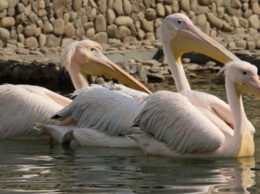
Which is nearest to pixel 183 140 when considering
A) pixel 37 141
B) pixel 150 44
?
pixel 37 141

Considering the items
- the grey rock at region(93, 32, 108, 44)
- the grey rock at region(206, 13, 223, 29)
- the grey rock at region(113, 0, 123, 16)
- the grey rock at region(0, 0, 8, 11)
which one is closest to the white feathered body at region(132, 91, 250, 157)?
the grey rock at region(0, 0, 8, 11)

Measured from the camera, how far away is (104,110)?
9086 millimetres

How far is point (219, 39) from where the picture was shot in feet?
57.4

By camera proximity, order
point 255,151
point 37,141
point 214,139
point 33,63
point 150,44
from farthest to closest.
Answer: point 150,44
point 33,63
point 37,141
point 255,151
point 214,139

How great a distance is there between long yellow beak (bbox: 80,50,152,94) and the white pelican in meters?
1.48

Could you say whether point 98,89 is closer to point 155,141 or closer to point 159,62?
point 155,141

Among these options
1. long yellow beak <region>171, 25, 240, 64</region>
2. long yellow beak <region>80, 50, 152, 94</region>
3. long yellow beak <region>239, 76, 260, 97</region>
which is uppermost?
long yellow beak <region>171, 25, 240, 64</region>

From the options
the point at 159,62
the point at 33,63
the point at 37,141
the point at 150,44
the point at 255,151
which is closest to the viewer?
the point at 255,151

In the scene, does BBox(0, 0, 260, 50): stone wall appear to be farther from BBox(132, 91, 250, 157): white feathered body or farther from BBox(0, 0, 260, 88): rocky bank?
BBox(132, 91, 250, 157): white feathered body

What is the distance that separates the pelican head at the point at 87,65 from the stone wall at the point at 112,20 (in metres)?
5.77

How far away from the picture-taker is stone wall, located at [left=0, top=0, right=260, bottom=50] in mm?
16094

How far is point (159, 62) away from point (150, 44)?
1.27 m

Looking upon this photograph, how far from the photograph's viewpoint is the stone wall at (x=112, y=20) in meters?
16.1

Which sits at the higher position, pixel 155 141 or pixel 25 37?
pixel 25 37
